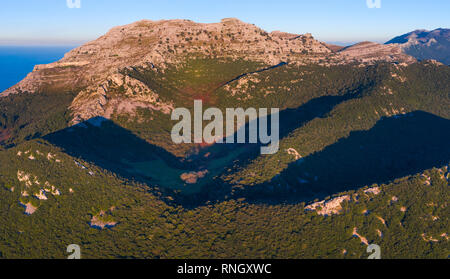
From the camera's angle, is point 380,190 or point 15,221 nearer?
point 15,221

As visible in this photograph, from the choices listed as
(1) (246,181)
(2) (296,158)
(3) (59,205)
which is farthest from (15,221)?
(2) (296,158)

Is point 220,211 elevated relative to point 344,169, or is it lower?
lower

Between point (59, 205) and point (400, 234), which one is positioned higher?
point (59, 205)

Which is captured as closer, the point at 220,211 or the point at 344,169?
the point at 220,211

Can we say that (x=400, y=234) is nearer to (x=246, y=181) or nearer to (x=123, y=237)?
(x=246, y=181)

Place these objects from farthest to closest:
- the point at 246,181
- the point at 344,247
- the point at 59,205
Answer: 1. the point at 246,181
2. the point at 59,205
3. the point at 344,247

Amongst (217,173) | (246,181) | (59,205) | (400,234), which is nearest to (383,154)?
(400,234)

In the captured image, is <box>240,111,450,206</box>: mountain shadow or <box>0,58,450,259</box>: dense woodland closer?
<box>0,58,450,259</box>: dense woodland

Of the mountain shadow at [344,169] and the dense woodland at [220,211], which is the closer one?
the dense woodland at [220,211]
